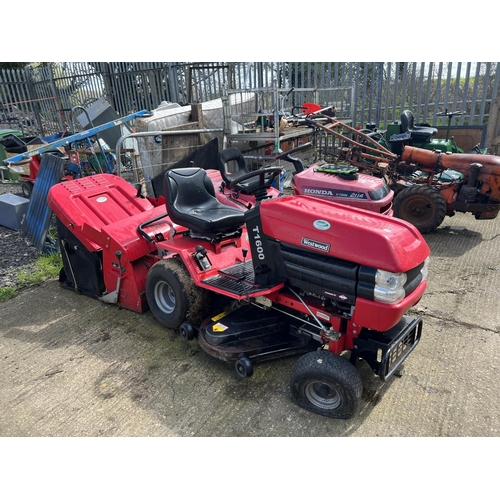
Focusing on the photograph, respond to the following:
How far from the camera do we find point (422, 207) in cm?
525

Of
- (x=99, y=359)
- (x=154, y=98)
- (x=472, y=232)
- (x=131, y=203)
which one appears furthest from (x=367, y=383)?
(x=154, y=98)

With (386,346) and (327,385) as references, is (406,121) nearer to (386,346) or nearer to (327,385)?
(386,346)

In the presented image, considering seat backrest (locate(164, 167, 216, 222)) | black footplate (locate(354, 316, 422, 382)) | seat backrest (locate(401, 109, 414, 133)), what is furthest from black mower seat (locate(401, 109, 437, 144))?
black footplate (locate(354, 316, 422, 382))

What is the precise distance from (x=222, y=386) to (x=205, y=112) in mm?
5527

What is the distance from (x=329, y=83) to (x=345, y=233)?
8.12 meters

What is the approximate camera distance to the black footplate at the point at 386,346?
225 cm

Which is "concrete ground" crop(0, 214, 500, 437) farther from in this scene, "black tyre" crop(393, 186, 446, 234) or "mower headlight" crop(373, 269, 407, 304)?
"black tyre" crop(393, 186, 446, 234)

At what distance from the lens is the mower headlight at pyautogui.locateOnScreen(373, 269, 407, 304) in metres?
2.11

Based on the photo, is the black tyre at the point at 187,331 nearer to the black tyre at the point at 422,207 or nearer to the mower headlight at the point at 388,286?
the mower headlight at the point at 388,286

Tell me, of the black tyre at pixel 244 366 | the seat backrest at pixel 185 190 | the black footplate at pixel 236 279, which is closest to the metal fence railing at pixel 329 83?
the seat backrest at pixel 185 190

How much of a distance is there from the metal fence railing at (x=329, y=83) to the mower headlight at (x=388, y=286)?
230 inches

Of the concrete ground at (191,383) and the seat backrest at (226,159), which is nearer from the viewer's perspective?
the concrete ground at (191,383)

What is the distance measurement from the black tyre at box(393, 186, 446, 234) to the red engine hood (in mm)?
3091

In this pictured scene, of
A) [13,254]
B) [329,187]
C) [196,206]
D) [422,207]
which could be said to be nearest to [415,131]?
[422,207]
